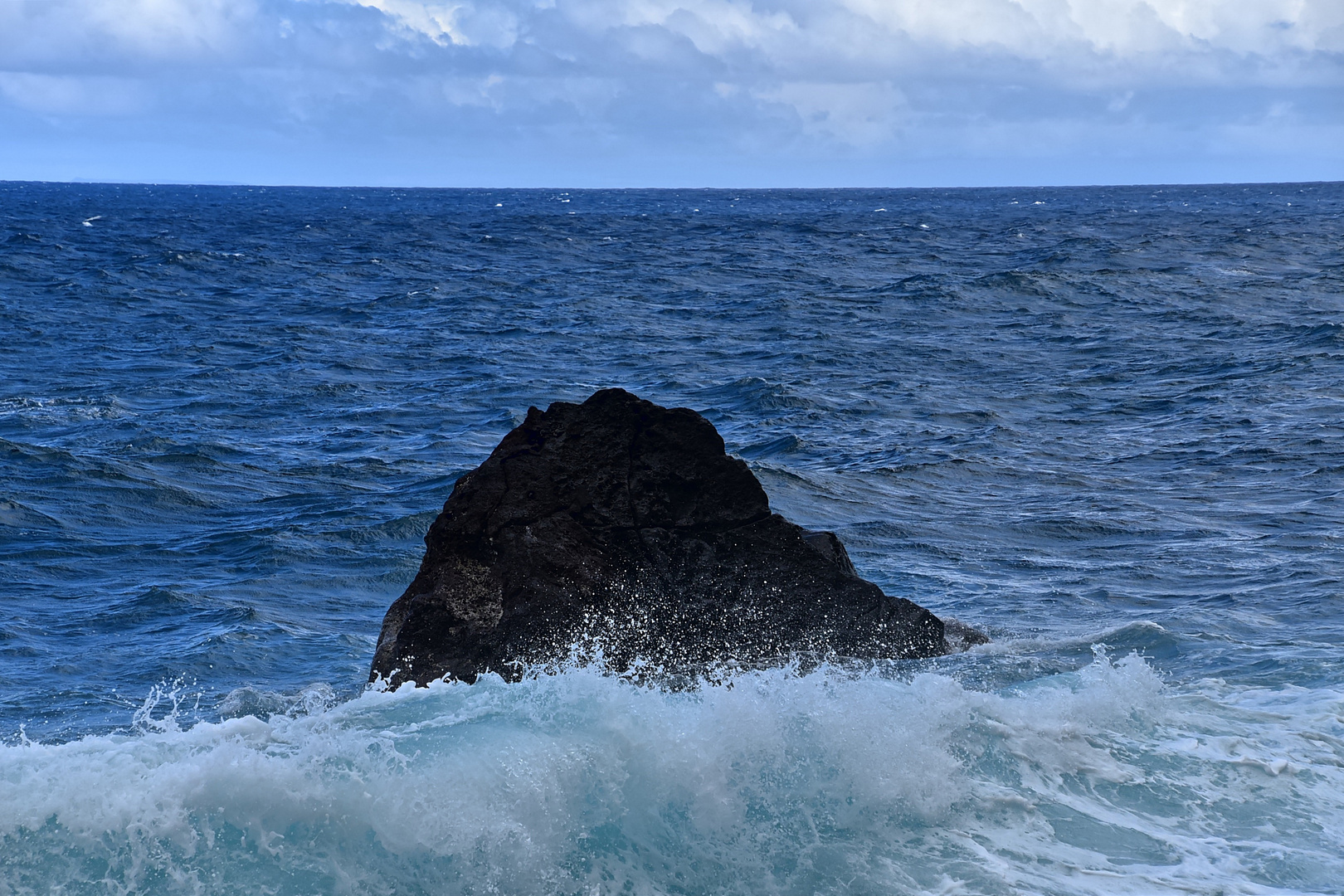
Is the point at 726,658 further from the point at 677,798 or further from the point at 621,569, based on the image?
the point at 677,798

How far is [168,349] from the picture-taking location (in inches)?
1025

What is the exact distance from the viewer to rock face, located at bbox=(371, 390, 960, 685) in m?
7.39

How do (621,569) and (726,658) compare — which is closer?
(726,658)

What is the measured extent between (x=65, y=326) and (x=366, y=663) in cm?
2376

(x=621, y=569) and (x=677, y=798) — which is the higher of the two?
(x=621, y=569)

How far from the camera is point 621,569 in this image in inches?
302

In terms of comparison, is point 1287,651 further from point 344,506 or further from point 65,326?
point 65,326

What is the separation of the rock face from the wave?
482 mm

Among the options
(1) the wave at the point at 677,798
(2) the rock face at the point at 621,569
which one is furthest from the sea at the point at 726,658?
(2) the rock face at the point at 621,569

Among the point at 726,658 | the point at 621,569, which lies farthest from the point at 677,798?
the point at 621,569

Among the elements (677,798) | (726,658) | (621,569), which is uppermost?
(621,569)

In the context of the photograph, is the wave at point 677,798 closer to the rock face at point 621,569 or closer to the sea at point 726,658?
the sea at point 726,658

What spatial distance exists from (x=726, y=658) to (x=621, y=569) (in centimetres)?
83

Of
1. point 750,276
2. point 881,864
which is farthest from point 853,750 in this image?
point 750,276
